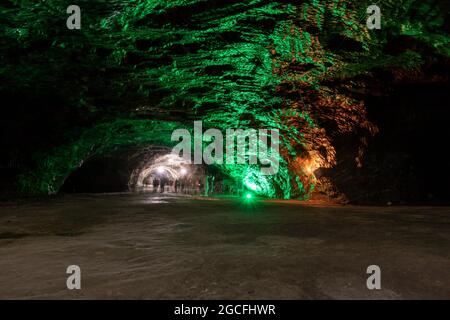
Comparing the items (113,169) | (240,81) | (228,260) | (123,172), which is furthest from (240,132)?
(123,172)

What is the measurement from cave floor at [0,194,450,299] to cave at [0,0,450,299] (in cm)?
2

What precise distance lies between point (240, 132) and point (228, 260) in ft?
31.0

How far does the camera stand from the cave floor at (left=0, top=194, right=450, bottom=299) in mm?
1898

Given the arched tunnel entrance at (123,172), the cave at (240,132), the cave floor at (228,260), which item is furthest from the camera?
the arched tunnel entrance at (123,172)

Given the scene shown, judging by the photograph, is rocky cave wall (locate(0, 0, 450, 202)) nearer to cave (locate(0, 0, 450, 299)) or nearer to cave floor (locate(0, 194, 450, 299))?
cave (locate(0, 0, 450, 299))

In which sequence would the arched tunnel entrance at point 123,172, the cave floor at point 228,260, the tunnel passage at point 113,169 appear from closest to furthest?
1. the cave floor at point 228,260
2. the tunnel passage at point 113,169
3. the arched tunnel entrance at point 123,172

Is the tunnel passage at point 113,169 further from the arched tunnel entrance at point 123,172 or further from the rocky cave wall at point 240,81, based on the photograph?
the rocky cave wall at point 240,81

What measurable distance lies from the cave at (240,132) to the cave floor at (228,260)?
0.07 ft

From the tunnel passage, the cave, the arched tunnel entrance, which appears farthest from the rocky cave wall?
the arched tunnel entrance

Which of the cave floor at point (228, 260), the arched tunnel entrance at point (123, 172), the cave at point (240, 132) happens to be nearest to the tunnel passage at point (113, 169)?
the arched tunnel entrance at point (123, 172)

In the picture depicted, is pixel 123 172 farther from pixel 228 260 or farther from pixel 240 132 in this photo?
pixel 228 260

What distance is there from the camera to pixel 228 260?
257cm

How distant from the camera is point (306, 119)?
9273 millimetres

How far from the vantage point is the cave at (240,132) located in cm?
233
